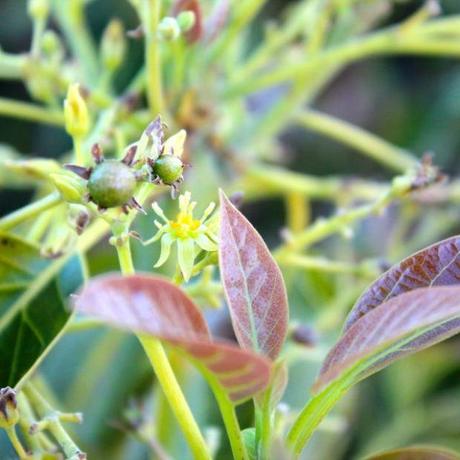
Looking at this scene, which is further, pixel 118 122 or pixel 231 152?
pixel 231 152

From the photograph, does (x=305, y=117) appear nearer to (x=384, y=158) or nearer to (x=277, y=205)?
(x=384, y=158)

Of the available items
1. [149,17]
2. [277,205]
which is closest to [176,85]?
[149,17]

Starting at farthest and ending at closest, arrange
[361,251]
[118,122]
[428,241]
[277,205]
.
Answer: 1. [277,205]
2. [361,251]
3. [428,241]
4. [118,122]

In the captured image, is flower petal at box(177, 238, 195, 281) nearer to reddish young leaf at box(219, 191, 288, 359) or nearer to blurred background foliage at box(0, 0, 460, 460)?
reddish young leaf at box(219, 191, 288, 359)

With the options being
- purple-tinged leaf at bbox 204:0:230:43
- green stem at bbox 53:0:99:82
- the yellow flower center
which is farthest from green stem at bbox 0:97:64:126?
the yellow flower center

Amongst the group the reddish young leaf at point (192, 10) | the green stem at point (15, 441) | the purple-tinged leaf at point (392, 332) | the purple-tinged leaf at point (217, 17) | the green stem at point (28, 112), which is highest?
the purple-tinged leaf at point (217, 17)

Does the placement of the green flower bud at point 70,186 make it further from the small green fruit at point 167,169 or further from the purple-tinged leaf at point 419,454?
the purple-tinged leaf at point 419,454

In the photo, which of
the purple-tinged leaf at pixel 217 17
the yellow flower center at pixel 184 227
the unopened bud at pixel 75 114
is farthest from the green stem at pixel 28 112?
the yellow flower center at pixel 184 227
